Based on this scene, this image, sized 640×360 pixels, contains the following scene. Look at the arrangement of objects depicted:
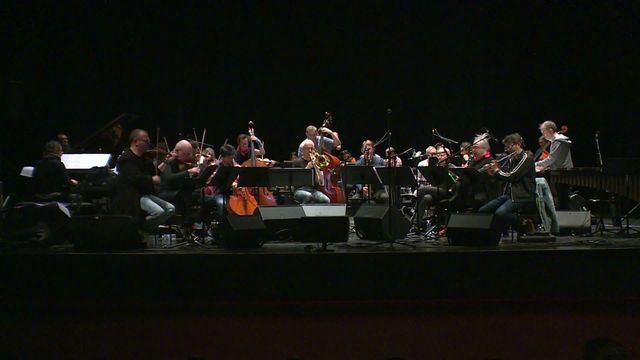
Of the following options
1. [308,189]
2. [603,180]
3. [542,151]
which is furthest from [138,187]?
[603,180]

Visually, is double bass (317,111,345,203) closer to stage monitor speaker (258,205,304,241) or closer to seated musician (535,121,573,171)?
stage monitor speaker (258,205,304,241)

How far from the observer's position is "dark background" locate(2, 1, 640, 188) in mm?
10812

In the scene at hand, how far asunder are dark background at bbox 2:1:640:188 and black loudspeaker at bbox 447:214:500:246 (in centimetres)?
512

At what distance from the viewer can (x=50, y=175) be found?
7.33 meters

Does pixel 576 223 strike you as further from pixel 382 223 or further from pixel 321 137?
pixel 321 137

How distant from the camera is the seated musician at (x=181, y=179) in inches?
286

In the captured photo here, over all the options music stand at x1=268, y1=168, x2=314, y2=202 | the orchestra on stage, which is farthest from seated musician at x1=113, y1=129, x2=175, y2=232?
music stand at x1=268, y1=168, x2=314, y2=202

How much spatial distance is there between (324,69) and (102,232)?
671 cm

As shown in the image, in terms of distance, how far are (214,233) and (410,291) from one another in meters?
2.51

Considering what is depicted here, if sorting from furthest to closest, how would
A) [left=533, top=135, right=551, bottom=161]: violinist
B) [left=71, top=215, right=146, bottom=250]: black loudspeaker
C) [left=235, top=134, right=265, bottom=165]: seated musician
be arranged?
[left=235, top=134, right=265, bottom=165]: seated musician → [left=533, top=135, right=551, bottom=161]: violinist → [left=71, top=215, right=146, bottom=250]: black loudspeaker

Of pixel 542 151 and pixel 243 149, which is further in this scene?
pixel 243 149

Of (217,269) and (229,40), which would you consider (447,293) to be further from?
(229,40)

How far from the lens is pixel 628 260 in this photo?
19.9 ft

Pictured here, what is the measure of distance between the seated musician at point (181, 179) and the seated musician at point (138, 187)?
25cm
